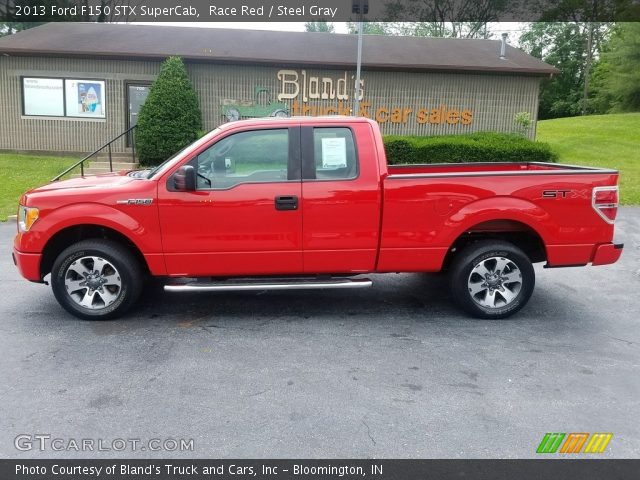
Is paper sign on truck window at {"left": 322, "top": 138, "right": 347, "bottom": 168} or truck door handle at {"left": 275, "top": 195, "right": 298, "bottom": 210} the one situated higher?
paper sign on truck window at {"left": 322, "top": 138, "right": 347, "bottom": 168}

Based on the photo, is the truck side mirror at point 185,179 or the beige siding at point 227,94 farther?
the beige siding at point 227,94

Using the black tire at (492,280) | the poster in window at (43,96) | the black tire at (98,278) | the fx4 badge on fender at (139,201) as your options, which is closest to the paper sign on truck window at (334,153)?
the black tire at (492,280)

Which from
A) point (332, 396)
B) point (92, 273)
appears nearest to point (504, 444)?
point (332, 396)

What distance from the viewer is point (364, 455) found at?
328 centimetres

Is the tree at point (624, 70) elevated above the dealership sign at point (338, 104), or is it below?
above

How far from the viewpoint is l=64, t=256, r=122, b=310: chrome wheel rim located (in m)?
5.32

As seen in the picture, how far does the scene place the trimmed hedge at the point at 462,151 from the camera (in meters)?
15.1

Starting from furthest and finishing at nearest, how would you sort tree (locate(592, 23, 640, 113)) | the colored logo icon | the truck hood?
tree (locate(592, 23, 640, 113)), the truck hood, the colored logo icon

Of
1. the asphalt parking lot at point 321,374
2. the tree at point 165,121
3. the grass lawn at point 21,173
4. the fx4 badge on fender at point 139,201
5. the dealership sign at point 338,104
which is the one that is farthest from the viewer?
the dealership sign at point 338,104

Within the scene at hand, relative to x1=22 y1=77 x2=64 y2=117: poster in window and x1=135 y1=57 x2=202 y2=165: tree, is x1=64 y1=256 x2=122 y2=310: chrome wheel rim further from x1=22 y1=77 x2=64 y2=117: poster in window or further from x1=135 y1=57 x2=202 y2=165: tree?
→ x1=22 y1=77 x2=64 y2=117: poster in window

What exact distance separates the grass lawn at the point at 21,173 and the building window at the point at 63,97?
1.56m

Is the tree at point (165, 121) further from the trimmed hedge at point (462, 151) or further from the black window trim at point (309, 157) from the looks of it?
the black window trim at point (309, 157)

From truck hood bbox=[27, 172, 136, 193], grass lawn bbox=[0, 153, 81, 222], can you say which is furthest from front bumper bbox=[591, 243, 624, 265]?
grass lawn bbox=[0, 153, 81, 222]

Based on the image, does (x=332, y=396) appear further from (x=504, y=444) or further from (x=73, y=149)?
(x=73, y=149)
